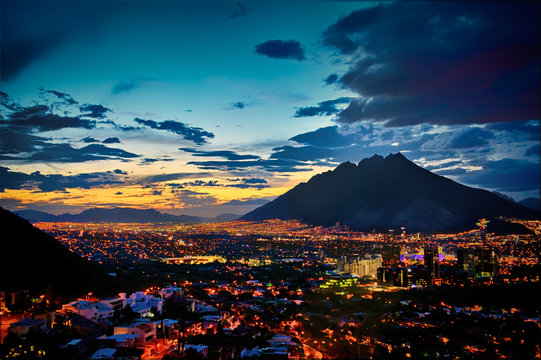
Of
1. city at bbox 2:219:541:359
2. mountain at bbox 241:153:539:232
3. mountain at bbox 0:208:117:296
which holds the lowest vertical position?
city at bbox 2:219:541:359

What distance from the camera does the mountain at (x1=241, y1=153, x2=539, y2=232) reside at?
84000 millimetres

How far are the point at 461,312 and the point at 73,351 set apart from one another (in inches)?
717

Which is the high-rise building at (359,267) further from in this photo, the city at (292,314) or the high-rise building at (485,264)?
the high-rise building at (485,264)

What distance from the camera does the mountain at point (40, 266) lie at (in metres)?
20.5

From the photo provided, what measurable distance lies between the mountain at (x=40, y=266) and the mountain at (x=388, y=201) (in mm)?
66812

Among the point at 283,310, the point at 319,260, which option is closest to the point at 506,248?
the point at 319,260

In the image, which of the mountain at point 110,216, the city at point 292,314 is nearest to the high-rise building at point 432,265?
the city at point 292,314

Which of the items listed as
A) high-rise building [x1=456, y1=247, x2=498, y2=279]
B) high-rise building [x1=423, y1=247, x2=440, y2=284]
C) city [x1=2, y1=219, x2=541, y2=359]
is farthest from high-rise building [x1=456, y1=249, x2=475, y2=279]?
high-rise building [x1=423, y1=247, x2=440, y2=284]

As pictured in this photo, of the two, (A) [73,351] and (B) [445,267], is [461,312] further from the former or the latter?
(B) [445,267]

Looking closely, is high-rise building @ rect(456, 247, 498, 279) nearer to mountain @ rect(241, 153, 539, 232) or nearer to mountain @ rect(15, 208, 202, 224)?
mountain @ rect(241, 153, 539, 232)

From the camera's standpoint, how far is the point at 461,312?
2161cm

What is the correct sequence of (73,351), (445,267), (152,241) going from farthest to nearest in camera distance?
(152,241)
(445,267)
(73,351)

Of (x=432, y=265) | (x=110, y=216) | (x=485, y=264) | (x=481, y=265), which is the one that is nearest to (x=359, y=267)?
(x=432, y=265)

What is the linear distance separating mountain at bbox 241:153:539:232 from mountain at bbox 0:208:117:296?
6681 cm
